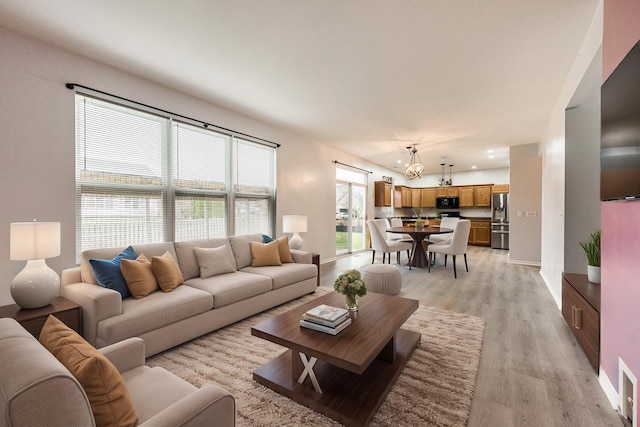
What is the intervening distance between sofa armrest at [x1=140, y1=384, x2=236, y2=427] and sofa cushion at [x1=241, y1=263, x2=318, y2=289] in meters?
2.32

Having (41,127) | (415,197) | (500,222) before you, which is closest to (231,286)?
(41,127)

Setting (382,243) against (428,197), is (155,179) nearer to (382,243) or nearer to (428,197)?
(382,243)

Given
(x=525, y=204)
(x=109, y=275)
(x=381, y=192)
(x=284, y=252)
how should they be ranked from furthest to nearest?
(x=381, y=192), (x=525, y=204), (x=284, y=252), (x=109, y=275)

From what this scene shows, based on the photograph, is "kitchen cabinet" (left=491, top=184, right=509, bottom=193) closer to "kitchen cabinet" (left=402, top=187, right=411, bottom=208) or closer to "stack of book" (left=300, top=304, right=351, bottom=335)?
"kitchen cabinet" (left=402, top=187, right=411, bottom=208)

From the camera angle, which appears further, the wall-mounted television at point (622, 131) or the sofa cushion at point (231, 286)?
the sofa cushion at point (231, 286)

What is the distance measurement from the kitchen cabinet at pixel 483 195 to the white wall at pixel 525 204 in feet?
10.6

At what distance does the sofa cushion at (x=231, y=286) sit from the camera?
280cm

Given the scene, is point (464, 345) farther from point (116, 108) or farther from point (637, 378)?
point (116, 108)

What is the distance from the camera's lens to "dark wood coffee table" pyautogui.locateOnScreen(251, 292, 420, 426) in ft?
5.26

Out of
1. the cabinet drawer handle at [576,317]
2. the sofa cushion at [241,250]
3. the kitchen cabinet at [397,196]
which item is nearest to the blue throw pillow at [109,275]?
the sofa cushion at [241,250]

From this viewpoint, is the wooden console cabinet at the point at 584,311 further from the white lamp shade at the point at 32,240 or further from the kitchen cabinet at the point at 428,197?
the kitchen cabinet at the point at 428,197

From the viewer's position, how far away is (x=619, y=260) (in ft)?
5.51

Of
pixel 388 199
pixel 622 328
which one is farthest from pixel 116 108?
pixel 388 199

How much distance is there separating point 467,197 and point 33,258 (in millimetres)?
10365
